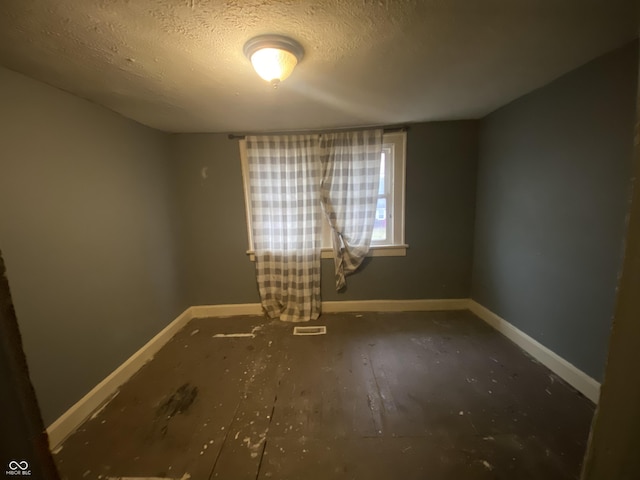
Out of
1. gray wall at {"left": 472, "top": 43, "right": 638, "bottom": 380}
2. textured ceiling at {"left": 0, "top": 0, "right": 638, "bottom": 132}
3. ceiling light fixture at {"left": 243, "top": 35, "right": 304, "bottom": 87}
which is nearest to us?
textured ceiling at {"left": 0, "top": 0, "right": 638, "bottom": 132}

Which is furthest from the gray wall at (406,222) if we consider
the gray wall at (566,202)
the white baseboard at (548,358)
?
the white baseboard at (548,358)

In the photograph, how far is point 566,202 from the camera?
176cm

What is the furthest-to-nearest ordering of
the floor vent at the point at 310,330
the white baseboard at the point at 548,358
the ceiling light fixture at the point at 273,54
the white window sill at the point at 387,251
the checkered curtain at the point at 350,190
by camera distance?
the white window sill at the point at 387,251 → the checkered curtain at the point at 350,190 → the floor vent at the point at 310,330 → the white baseboard at the point at 548,358 → the ceiling light fixture at the point at 273,54

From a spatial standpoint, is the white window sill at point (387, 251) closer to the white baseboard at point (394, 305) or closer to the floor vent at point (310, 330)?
the white baseboard at point (394, 305)

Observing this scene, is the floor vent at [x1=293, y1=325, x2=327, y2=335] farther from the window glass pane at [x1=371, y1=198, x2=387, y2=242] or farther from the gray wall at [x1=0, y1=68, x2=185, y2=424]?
the gray wall at [x1=0, y1=68, x2=185, y2=424]

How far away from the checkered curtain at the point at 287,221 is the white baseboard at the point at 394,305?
24 cm

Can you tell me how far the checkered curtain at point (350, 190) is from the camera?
2.69 m

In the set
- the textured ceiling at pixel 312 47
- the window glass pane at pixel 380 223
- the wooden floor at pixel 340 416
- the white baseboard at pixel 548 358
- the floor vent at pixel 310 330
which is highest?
the textured ceiling at pixel 312 47

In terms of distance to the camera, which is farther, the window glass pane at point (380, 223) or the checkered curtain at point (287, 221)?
the window glass pane at point (380, 223)

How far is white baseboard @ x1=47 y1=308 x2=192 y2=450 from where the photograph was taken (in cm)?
148

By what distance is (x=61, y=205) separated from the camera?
5.14ft

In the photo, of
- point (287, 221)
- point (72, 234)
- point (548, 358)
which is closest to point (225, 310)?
point (287, 221)

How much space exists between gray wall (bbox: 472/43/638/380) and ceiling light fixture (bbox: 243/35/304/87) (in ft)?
5.77

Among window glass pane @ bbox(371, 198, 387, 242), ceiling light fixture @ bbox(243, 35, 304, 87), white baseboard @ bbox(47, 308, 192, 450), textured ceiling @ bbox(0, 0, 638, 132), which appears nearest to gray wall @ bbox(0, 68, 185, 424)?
white baseboard @ bbox(47, 308, 192, 450)
